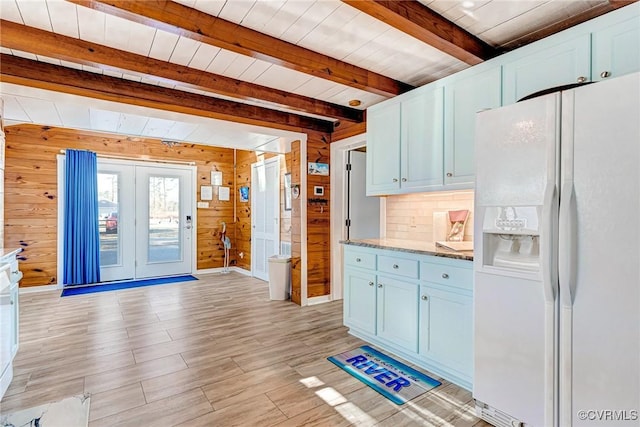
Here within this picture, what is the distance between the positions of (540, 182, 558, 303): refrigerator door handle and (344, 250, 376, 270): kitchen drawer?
153 cm

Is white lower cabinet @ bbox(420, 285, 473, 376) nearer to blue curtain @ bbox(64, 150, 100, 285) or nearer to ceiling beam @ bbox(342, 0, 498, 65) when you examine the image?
ceiling beam @ bbox(342, 0, 498, 65)

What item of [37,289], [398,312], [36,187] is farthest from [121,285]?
[398,312]

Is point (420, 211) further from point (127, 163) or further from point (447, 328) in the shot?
point (127, 163)

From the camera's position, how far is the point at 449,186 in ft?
8.77

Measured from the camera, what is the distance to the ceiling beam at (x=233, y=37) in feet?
6.10

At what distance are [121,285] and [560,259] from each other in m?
6.11

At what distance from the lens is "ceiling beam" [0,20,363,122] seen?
2.23 meters

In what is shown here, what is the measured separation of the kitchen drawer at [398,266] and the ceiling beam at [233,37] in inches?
60.2

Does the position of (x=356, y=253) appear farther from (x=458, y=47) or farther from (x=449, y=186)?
(x=458, y=47)

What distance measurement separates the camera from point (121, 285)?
18.5 feet

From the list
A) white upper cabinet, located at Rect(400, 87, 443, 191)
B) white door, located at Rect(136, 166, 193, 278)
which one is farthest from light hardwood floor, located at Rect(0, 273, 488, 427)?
white door, located at Rect(136, 166, 193, 278)

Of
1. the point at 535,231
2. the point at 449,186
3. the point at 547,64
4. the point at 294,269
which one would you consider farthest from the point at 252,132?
the point at 535,231

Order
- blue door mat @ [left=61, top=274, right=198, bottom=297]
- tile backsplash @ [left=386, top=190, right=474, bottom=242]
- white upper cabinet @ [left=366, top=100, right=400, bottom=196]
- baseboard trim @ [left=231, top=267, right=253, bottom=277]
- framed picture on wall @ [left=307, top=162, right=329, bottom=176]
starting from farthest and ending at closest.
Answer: baseboard trim @ [left=231, top=267, right=253, bottom=277] < blue door mat @ [left=61, top=274, right=198, bottom=297] < framed picture on wall @ [left=307, top=162, right=329, bottom=176] < white upper cabinet @ [left=366, top=100, right=400, bottom=196] < tile backsplash @ [left=386, top=190, right=474, bottom=242]

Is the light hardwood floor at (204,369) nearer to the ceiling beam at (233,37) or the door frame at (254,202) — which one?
the door frame at (254,202)
